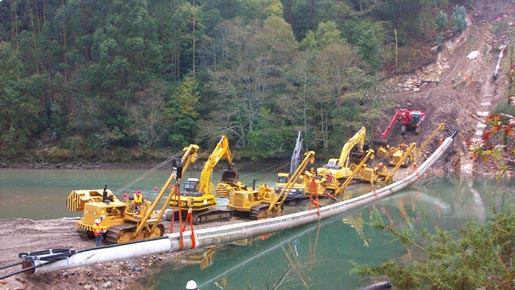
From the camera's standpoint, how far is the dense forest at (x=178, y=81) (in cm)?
4553

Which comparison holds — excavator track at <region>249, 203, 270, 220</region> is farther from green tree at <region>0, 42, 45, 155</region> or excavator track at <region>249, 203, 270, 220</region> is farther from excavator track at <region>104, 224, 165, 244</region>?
green tree at <region>0, 42, 45, 155</region>

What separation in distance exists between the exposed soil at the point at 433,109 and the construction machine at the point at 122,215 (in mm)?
831

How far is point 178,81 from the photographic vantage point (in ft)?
172

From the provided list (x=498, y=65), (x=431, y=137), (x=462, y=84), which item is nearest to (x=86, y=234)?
(x=431, y=137)

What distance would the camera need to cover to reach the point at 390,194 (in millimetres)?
32312

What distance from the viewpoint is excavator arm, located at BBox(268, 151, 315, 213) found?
75.3 feet

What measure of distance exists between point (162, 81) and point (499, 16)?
46562 millimetres

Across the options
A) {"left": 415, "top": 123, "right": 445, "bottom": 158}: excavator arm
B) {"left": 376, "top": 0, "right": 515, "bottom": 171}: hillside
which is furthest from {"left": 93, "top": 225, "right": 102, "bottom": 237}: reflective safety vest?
{"left": 376, "top": 0, "right": 515, "bottom": 171}: hillside

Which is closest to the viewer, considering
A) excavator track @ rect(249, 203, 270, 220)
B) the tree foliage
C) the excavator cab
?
the tree foliage

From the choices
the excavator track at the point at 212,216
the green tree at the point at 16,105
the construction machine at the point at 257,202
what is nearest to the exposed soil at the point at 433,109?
the excavator track at the point at 212,216

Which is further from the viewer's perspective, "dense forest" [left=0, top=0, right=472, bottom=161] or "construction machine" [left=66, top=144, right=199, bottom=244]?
"dense forest" [left=0, top=0, right=472, bottom=161]

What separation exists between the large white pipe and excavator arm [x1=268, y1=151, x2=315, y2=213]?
121cm

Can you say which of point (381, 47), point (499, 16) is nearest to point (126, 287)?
point (381, 47)

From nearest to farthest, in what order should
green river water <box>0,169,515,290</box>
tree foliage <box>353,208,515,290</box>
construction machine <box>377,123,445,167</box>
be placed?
tree foliage <box>353,208,515,290</box>
green river water <box>0,169,515,290</box>
construction machine <box>377,123,445,167</box>
